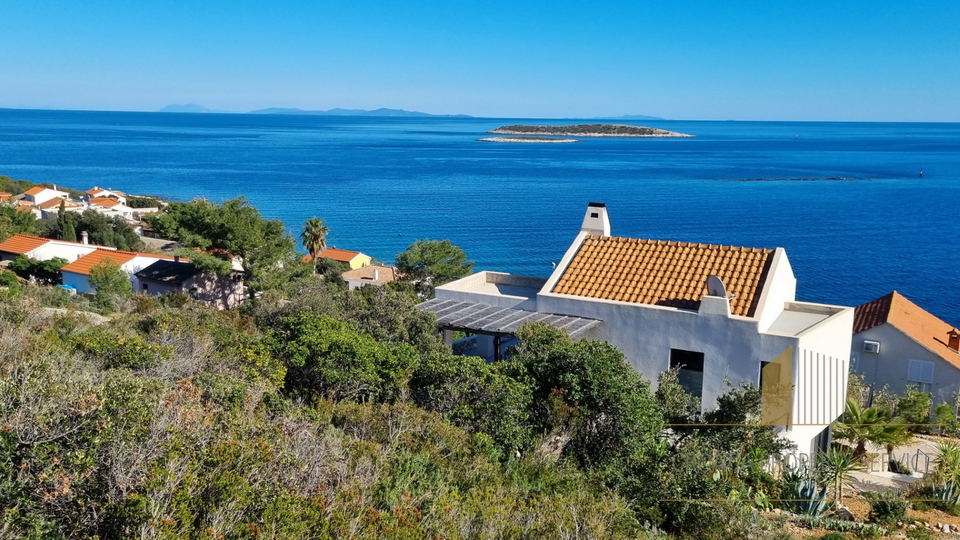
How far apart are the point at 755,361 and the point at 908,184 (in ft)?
352

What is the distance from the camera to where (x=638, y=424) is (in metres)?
12.1

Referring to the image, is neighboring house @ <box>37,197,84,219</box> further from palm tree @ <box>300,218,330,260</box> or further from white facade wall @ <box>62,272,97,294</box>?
white facade wall @ <box>62,272,97,294</box>

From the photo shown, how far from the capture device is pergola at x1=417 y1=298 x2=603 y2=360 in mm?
16188

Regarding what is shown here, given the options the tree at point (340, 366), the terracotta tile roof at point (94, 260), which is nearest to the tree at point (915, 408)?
the tree at point (340, 366)

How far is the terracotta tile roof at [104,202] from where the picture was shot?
65.0 meters

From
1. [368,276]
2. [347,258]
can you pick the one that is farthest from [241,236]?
[347,258]

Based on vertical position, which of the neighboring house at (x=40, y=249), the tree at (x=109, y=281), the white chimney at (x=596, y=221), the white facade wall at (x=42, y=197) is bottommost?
the tree at (x=109, y=281)

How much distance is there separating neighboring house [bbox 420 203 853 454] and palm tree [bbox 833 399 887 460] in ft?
0.87

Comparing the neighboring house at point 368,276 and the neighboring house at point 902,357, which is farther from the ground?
the neighboring house at point 902,357

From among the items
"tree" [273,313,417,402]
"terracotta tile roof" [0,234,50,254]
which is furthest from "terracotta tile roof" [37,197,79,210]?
"tree" [273,313,417,402]

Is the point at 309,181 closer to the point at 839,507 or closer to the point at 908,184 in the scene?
the point at 908,184

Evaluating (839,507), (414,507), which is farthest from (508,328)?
(414,507)

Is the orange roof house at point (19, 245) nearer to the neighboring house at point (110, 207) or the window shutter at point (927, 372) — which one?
the neighboring house at point (110, 207)

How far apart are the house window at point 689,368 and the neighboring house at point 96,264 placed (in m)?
28.8
